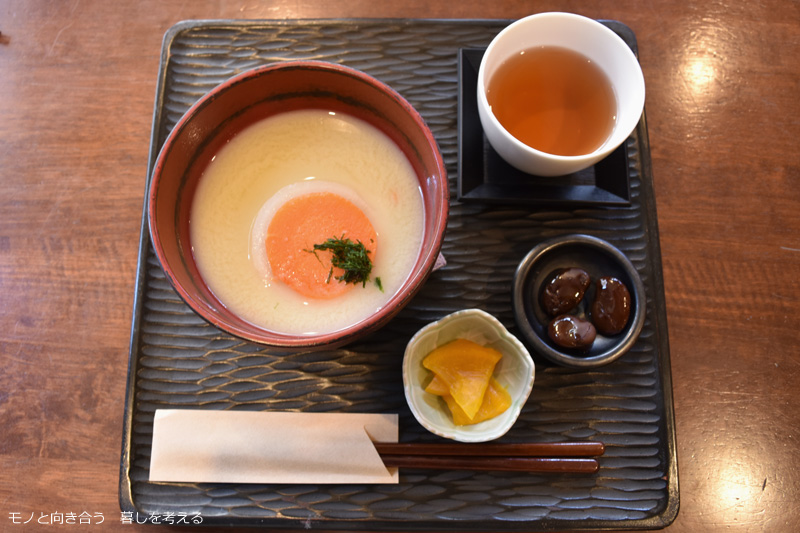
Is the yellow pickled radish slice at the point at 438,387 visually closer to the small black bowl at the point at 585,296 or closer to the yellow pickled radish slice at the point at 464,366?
the yellow pickled radish slice at the point at 464,366

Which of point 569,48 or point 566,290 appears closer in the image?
point 566,290

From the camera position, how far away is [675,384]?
1349 mm

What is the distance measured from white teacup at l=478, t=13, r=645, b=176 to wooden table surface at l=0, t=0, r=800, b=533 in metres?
0.27

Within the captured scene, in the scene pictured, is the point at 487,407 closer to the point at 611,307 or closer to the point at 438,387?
the point at 438,387

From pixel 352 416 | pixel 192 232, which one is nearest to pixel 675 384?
pixel 352 416

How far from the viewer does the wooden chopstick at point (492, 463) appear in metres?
1.21

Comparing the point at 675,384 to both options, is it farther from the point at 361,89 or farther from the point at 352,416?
the point at 361,89

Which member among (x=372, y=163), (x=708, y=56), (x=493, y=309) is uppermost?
(x=708, y=56)

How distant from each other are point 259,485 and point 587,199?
106 centimetres

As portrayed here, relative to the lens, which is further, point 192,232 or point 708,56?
point 708,56

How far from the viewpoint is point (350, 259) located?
117 centimetres

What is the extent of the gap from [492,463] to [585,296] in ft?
1.53

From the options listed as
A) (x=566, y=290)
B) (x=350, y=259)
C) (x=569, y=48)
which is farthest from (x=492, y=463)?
(x=569, y=48)

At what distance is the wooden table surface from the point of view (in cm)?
132
